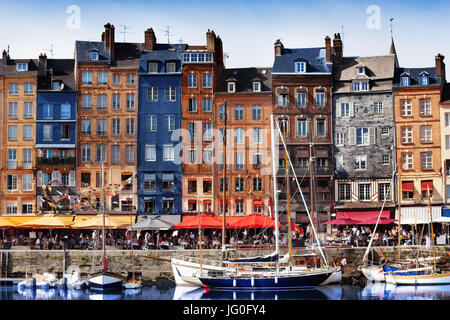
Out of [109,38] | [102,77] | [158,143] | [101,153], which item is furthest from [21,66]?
[158,143]

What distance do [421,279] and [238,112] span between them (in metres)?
13.2

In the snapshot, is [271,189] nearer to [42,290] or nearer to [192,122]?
[192,122]

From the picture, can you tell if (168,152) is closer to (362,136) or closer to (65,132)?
(65,132)

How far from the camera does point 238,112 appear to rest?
35438 millimetres

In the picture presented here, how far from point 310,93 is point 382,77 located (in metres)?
3.73

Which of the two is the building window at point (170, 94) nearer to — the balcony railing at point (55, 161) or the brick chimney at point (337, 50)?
the balcony railing at point (55, 161)

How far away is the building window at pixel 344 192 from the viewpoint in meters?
34.8

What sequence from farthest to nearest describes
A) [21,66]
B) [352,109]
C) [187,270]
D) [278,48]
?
1. [278,48]
2. [21,66]
3. [352,109]
4. [187,270]

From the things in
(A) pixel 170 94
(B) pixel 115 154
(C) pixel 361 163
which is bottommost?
(C) pixel 361 163

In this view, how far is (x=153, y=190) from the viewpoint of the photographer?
35.1 meters

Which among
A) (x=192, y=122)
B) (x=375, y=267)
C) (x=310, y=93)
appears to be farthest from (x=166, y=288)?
(x=310, y=93)

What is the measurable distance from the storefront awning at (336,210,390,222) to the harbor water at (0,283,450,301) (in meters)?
6.64

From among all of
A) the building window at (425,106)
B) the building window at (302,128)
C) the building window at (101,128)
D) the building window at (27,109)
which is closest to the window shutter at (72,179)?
the building window at (101,128)

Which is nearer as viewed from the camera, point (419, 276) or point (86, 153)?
point (419, 276)
